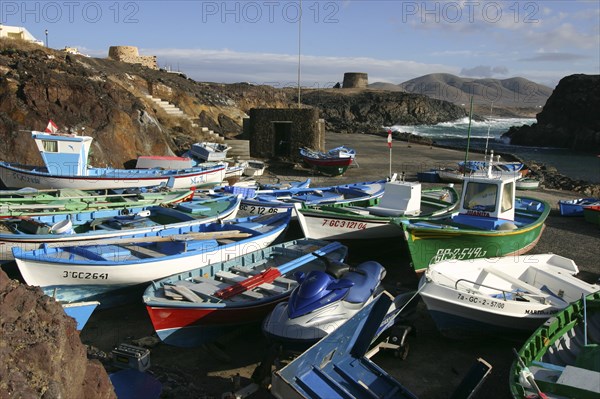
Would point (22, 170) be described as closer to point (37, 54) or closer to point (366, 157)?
point (37, 54)

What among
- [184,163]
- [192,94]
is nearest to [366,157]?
[184,163]

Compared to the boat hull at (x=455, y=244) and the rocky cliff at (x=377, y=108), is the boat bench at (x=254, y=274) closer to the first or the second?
the boat hull at (x=455, y=244)

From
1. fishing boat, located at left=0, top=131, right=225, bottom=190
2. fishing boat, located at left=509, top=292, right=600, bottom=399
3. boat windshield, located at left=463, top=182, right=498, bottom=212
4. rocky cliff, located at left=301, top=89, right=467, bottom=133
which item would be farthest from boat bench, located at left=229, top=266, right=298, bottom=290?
rocky cliff, located at left=301, top=89, right=467, bottom=133

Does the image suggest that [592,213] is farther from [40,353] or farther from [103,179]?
[40,353]

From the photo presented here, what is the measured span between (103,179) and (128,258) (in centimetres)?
824

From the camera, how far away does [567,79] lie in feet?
242

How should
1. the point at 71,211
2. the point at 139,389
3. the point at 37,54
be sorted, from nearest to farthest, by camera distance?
the point at 139,389 → the point at 71,211 → the point at 37,54

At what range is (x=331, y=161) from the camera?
2573 cm

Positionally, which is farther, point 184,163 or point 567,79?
point 567,79

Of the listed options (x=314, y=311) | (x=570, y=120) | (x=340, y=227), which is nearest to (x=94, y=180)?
(x=340, y=227)

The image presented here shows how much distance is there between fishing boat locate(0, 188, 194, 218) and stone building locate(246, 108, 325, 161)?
13759 millimetres

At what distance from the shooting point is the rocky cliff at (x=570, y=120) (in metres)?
63.2

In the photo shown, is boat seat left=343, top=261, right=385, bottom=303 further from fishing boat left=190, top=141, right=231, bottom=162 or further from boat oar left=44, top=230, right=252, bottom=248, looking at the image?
fishing boat left=190, top=141, right=231, bottom=162

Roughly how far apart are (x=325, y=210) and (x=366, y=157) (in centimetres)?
2345
